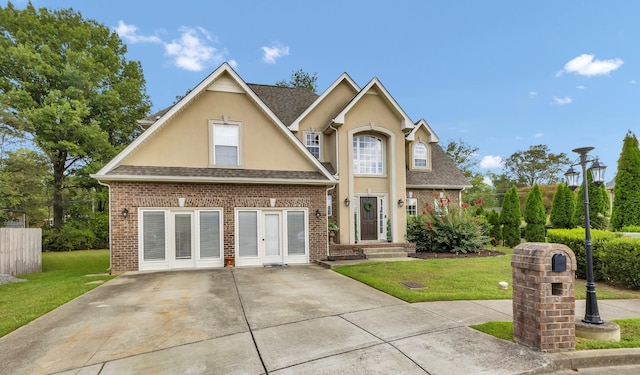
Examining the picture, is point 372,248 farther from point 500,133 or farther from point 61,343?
point 500,133

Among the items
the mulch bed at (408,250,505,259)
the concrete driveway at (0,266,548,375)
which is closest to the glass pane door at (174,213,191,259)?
the concrete driveway at (0,266,548,375)

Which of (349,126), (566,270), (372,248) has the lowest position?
(372,248)

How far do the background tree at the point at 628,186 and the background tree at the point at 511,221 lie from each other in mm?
5295

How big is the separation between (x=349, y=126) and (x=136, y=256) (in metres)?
9.89

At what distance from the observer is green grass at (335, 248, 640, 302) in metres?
6.96

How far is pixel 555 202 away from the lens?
18969 millimetres

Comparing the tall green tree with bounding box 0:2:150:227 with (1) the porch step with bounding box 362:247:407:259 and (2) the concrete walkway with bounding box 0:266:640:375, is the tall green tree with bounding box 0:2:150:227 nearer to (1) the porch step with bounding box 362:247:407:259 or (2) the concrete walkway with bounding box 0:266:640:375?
(2) the concrete walkway with bounding box 0:266:640:375

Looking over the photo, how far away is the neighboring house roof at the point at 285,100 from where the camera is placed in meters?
16.5

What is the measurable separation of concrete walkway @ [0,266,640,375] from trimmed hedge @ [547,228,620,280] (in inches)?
80.3

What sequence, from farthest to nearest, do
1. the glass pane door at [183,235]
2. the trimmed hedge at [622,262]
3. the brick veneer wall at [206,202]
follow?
the glass pane door at [183,235], the brick veneer wall at [206,202], the trimmed hedge at [622,262]

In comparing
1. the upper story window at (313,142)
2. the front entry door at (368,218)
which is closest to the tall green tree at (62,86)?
the upper story window at (313,142)

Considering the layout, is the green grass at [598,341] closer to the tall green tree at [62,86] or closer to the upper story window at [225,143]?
the upper story window at [225,143]

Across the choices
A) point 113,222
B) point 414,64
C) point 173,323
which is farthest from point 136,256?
point 414,64

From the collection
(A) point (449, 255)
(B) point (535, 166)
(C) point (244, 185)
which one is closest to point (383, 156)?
(A) point (449, 255)
